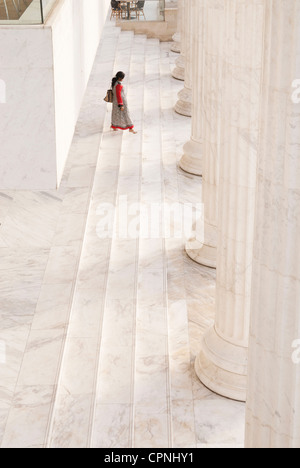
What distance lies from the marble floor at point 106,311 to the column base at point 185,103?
2.85 meters

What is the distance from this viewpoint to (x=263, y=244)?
548 cm

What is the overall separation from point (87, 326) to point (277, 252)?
6.08m

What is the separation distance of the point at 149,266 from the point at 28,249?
2124 millimetres

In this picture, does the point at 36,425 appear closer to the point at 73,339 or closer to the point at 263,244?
the point at 73,339

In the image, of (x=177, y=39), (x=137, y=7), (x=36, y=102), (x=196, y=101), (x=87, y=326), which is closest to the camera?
(x=36, y=102)

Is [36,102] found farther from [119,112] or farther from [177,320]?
[119,112]

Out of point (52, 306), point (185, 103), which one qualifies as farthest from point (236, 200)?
point (185, 103)

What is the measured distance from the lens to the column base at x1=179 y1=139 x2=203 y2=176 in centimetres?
1706

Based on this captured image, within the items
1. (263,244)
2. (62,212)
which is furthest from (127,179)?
(263,244)

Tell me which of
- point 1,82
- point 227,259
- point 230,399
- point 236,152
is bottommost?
point 230,399

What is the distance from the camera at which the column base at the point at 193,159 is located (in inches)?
672

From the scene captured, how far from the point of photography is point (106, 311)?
1158cm

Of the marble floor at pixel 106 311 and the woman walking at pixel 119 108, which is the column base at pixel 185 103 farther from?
the marble floor at pixel 106 311

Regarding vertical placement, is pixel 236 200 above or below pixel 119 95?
above
